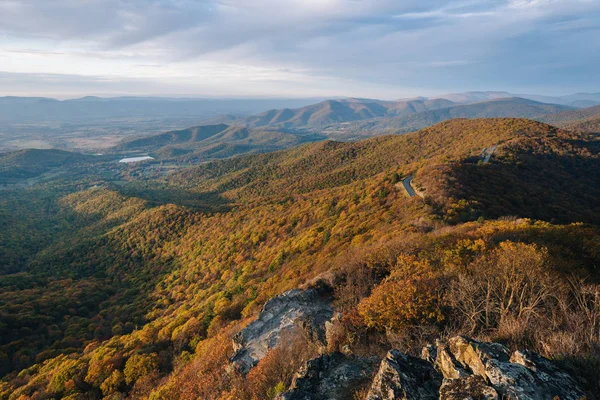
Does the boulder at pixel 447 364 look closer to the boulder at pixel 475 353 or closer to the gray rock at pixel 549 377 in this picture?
the boulder at pixel 475 353

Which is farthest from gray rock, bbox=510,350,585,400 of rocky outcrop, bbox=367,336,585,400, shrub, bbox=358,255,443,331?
shrub, bbox=358,255,443,331

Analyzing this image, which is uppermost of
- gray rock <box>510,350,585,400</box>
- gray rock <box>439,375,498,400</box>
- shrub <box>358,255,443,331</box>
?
gray rock <box>510,350,585,400</box>

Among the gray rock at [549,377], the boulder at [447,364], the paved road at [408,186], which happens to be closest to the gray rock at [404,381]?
the boulder at [447,364]

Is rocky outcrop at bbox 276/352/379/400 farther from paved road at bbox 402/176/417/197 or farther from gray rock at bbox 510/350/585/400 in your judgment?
paved road at bbox 402/176/417/197

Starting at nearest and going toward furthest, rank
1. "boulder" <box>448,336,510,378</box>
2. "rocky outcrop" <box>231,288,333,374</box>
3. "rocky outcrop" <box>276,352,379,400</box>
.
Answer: "boulder" <box>448,336,510,378</box> < "rocky outcrop" <box>276,352,379,400</box> < "rocky outcrop" <box>231,288,333,374</box>

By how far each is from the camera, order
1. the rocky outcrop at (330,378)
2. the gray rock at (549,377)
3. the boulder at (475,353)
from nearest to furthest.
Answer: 1. the gray rock at (549,377)
2. the boulder at (475,353)
3. the rocky outcrop at (330,378)

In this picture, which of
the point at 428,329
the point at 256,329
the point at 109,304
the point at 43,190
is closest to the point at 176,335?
the point at 256,329

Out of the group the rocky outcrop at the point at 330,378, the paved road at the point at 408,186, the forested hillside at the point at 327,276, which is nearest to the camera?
the rocky outcrop at the point at 330,378
